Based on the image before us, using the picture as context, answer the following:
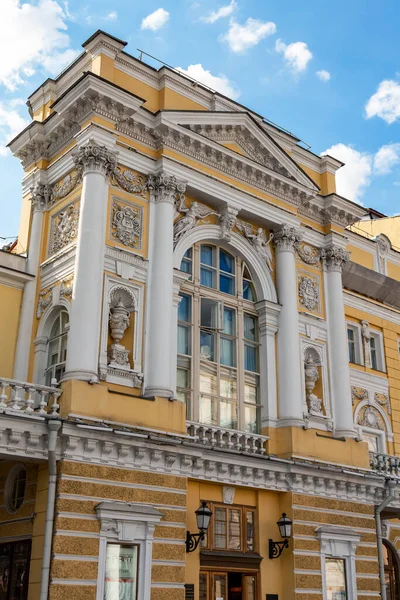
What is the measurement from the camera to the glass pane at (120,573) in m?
14.1

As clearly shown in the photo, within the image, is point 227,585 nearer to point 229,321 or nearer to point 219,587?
point 219,587

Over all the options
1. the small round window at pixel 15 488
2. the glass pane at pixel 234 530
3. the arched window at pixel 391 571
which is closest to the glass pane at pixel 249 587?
the glass pane at pixel 234 530

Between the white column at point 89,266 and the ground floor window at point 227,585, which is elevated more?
the white column at point 89,266

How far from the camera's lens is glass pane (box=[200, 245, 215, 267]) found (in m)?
19.3

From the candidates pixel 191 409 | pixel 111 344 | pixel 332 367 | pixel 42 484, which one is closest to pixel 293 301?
pixel 332 367

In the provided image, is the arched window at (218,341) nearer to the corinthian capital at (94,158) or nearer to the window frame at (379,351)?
the corinthian capital at (94,158)

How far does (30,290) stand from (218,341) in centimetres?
472

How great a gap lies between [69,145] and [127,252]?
126 inches

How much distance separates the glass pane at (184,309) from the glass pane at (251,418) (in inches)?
107

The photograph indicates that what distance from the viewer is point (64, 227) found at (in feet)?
57.2

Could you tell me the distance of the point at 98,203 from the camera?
16.5m

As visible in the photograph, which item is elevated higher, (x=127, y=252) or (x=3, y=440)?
(x=127, y=252)

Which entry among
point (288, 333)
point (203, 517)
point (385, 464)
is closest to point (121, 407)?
point (203, 517)

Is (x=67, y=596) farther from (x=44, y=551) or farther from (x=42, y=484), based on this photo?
(x=42, y=484)
